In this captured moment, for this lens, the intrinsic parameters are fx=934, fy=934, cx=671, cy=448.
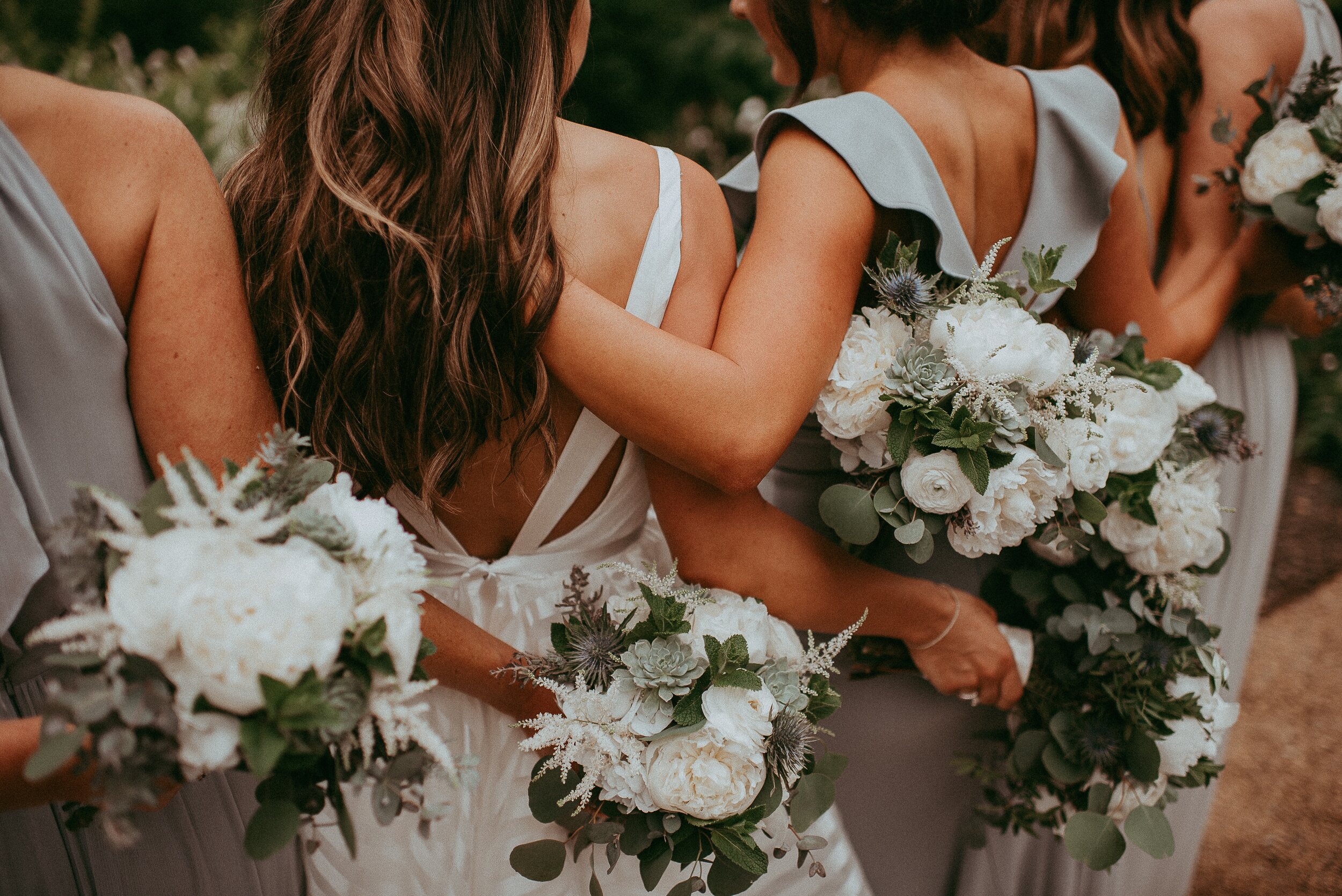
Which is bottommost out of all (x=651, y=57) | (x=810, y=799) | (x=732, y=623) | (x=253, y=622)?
(x=651, y=57)

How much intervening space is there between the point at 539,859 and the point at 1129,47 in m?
2.47

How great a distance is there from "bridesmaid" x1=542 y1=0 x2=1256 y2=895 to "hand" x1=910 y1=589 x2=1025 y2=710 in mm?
33

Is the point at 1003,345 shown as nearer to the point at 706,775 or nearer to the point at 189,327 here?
the point at 706,775

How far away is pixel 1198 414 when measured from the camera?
6.91 ft

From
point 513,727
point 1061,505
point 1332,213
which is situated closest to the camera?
point 513,727

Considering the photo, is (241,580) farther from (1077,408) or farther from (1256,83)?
(1256,83)

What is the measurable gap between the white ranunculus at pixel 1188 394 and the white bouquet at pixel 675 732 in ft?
3.49

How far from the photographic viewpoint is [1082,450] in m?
1.68

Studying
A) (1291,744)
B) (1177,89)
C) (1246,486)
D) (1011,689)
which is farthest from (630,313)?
(1291,744)

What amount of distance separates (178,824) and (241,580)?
2.62 ft

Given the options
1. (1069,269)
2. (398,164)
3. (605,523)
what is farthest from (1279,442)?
(398,164)

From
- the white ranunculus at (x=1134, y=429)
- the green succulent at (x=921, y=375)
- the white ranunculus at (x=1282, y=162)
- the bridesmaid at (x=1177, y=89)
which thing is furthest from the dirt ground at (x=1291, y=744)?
the green succulent at (x=921, y=375)

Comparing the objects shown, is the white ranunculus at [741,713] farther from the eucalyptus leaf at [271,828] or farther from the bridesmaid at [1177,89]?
the bridesmaid at [1177,89]

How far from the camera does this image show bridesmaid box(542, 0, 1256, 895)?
4.86ft
